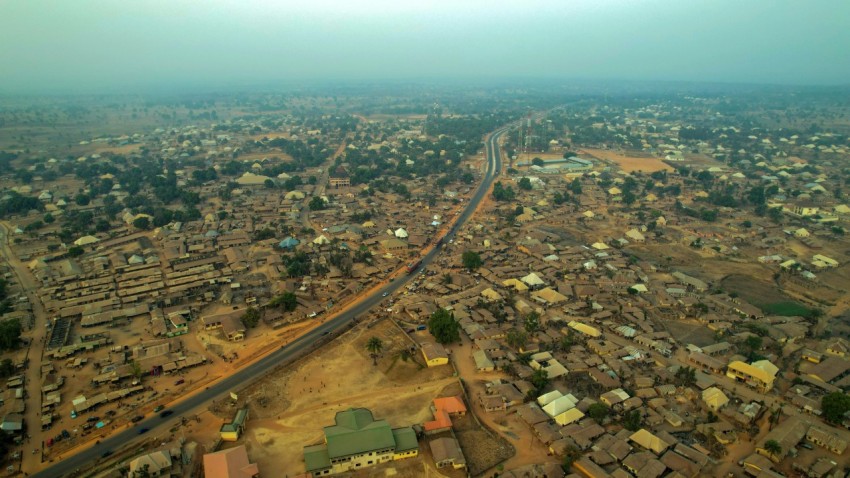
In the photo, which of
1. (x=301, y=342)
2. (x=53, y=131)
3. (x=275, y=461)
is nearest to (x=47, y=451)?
(x=275, y=461)

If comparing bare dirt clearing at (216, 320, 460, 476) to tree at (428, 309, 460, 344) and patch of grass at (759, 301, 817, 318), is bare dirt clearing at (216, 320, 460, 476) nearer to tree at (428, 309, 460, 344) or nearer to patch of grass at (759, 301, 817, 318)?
tree at (428, 309, 460, 344)

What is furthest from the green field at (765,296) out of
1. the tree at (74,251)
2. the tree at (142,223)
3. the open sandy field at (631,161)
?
the tree at (74,251)

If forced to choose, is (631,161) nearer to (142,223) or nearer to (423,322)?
(423,322)

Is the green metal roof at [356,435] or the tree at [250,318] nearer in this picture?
the green metal roof at [356,435]

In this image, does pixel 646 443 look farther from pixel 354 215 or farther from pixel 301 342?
pixel 354 215

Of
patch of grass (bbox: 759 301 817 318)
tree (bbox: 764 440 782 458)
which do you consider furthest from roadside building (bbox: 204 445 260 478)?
patch of grass (bbox: 759 301 817 318)

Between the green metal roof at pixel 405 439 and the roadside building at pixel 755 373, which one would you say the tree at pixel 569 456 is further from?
the roadside building at pixel 755 373
